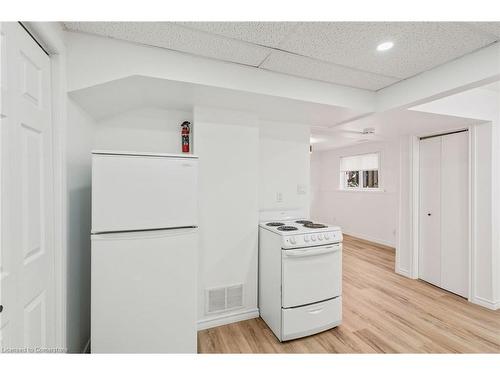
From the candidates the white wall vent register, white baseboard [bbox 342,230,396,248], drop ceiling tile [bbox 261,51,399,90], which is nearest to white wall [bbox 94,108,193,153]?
drop ceiling tile [bbox 261,51,399,90]

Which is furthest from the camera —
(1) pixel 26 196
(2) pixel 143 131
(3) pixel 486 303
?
(3) pixel 486 303

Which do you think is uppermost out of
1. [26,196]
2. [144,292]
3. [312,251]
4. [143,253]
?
[26,196]

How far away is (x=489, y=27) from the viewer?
141 centimetres

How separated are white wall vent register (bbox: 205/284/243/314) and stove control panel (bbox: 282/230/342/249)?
0.78 meters

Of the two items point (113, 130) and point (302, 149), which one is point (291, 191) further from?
point (113, 130)

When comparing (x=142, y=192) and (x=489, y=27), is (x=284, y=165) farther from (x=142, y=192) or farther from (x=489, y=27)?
(x=489, y=27)

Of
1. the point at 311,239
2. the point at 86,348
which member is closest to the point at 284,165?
the point at 311,239

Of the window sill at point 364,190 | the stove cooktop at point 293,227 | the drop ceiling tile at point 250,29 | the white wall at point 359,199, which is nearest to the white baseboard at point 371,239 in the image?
the white wall at point 359,199

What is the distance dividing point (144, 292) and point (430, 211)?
3.78 m

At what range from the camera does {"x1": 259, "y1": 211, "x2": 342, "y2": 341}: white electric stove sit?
200 cm

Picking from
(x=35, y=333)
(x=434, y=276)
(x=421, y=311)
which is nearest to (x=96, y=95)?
(x=35, y=333)

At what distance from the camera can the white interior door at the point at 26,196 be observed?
3.20 ft

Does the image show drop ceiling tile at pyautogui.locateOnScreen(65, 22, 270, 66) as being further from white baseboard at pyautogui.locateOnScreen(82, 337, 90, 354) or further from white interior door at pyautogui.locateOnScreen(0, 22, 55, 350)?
white baseboard at pyautogui.locateOnScreen(82, 337, 90, 354)

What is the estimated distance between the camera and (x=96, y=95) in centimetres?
165
